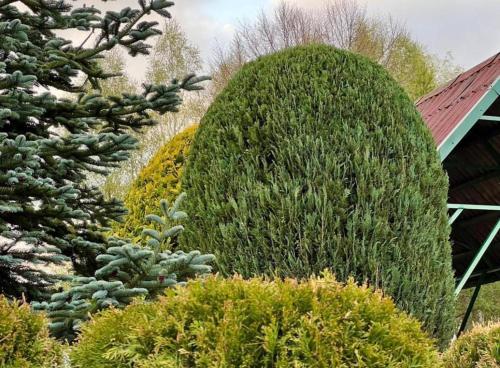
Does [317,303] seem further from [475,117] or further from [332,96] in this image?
[475,117]

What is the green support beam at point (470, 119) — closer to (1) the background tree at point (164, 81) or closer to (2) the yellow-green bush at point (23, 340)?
(2) the yellow-green bush at point (23, 340)

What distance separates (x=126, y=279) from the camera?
3721mm

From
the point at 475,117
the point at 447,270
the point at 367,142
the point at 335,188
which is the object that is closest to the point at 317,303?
the point at 335,188

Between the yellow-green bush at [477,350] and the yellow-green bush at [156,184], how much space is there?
2.95 metres

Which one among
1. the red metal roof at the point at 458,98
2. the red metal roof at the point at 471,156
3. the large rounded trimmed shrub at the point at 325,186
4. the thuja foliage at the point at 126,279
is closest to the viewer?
the thuja foliage at the point at 126,279

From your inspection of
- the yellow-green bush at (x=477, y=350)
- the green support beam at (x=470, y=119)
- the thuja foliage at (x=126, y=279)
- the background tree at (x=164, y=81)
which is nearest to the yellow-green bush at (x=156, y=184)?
the thuja foliage at (x=126, y=279)

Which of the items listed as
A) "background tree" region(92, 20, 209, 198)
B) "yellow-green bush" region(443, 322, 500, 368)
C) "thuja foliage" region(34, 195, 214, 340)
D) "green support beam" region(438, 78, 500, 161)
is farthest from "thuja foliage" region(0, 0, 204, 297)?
"background tree" region(92, 20, 209, 198)

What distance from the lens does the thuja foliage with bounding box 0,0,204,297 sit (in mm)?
3883

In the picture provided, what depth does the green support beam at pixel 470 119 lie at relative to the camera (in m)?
6.08

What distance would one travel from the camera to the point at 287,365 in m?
2.46

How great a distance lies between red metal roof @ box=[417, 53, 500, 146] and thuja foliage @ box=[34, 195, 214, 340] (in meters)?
3.41

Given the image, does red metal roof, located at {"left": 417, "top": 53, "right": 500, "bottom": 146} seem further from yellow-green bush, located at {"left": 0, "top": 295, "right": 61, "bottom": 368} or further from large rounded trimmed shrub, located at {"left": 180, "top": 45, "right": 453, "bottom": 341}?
yellow-green bush, located at {"left": 0, "top": 295, "right": 61, "bottom": 368}

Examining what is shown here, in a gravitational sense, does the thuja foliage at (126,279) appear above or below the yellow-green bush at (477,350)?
above

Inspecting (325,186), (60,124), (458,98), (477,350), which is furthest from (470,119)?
(60,124)
